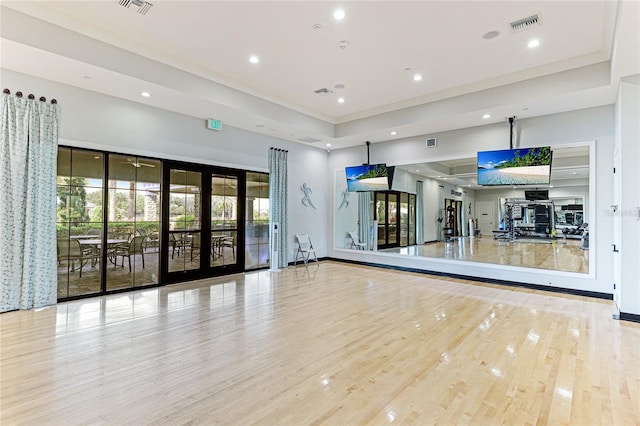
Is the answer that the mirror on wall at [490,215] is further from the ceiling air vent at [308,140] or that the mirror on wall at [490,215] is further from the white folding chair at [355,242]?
the ceiling air vent at [308,140]

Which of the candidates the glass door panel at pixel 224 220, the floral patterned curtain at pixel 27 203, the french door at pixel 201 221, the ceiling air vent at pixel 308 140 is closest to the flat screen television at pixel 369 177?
the ceiling air vent at pixel 308 140

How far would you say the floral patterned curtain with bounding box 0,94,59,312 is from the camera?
4.32 metres

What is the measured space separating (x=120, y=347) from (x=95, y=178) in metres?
3.25

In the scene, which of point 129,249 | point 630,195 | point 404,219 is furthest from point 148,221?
point 630,195

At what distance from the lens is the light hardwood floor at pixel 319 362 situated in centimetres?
227

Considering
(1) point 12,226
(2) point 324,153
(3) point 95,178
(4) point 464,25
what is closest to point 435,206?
(2) point 324,153

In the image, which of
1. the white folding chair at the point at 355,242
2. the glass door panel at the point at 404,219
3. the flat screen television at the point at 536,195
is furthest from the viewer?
the flat screen television at the point at 536,195

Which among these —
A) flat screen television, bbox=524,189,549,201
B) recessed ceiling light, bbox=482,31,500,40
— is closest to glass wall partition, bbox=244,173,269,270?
recessed ceiling light, bbox=482,31,500,40

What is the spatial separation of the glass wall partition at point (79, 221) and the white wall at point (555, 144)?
6503 millimetres

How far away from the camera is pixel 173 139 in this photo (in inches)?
243

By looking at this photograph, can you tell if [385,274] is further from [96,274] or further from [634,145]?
[96,274]

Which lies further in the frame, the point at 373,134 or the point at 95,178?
the point at 373,134

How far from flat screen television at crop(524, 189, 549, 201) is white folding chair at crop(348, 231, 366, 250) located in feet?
22.7

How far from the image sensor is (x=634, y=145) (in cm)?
427
